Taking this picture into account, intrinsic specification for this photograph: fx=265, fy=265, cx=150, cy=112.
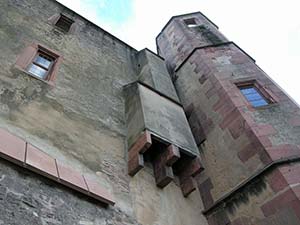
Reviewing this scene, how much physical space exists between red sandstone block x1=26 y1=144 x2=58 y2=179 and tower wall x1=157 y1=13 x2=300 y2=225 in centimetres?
353

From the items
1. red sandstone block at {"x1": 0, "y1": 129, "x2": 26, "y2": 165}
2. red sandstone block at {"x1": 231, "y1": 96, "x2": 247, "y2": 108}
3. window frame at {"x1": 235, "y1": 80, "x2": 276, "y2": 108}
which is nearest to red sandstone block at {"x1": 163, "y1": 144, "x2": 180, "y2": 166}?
red sandstone block at {"x1": 231, "y1": 96, "x2": 247, "y2": 108}

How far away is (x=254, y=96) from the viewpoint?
7.04 meters

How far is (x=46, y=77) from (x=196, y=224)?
4627 millimetres

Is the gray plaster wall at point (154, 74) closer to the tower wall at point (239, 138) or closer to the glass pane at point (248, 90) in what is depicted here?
the tower wall at point (239, 138)

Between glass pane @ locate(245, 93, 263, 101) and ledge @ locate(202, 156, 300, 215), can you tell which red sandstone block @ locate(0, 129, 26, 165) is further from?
glass pane @ locate(245, 93, 263, 101)

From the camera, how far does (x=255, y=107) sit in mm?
6500

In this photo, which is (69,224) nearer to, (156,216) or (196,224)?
(156,216)

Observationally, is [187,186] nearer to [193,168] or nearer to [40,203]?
[193,168]

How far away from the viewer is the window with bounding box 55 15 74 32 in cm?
844

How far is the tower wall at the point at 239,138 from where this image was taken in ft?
16.0

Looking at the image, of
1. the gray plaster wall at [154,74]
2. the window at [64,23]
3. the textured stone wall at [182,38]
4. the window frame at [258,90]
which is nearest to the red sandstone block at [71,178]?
the gray plaster wall at [154,74]

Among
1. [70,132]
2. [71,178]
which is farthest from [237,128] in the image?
[71,178]

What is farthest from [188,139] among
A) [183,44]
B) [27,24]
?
[183,44]

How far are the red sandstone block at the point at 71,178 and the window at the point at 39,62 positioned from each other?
2441 mm
